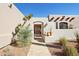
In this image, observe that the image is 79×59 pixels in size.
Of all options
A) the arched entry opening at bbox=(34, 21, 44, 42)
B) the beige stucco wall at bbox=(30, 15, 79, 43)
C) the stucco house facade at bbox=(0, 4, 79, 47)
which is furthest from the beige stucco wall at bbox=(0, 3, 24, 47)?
the arched entry opening at bbox=(34, 21, 44, 42)

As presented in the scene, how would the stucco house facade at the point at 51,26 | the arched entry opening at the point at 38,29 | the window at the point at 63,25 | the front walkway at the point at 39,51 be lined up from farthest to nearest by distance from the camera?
the window at the point at 63,25 < the arched entry opening at the point at 38,29 < the stucco house facade at the point at 51,26 < the front walkway at the point at 39,51

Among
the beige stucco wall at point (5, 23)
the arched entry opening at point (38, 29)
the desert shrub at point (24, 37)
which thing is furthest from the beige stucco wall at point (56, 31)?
the beige stucco wall at point (5, 23)

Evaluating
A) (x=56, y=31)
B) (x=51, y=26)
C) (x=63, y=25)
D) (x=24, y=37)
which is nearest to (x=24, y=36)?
(x=24, y=37)

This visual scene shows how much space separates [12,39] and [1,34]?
2.64m

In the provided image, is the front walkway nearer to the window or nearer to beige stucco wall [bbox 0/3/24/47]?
beige stucco wall [bbox 0/3/24/47]

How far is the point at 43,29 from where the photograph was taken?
57.0 feet

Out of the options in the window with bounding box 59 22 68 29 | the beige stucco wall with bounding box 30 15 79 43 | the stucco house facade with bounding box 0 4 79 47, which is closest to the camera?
the stucco house facade with bounding box 0 4 79 47

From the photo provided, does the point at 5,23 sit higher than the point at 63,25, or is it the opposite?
the point at 63,25

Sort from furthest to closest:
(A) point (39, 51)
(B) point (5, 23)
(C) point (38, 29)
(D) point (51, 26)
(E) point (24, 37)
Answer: (C) point (38, 29) < (D) point (51, 26) < (E) point (24, 37) < (B) point (5, 23) < (A) point (39, 51)

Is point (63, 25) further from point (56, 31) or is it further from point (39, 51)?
point (39, 51)

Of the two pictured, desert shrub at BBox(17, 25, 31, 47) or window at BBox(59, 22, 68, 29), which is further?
window at BBox(59, 22, 68, 29)

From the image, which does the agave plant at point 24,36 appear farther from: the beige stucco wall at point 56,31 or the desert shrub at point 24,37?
the beige stucco wall at point 56,31

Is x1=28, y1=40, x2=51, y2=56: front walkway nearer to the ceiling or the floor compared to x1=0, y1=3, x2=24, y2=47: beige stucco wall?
nearer to the floor

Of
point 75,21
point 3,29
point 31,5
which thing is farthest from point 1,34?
point 75,21
